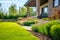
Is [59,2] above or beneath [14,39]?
above

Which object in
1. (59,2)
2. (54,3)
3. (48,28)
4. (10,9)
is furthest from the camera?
(10,9)

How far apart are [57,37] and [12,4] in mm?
46467

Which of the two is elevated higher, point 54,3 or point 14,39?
point 54,3

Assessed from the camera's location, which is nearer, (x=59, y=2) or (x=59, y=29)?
(x=59, y=29)

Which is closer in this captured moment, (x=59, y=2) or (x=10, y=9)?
(x=59, y=2)

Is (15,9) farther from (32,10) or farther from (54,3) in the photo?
(54,3)

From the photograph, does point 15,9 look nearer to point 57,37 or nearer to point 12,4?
point 12,4

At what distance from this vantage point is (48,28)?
8070 millimetres

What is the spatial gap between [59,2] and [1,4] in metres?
33.5

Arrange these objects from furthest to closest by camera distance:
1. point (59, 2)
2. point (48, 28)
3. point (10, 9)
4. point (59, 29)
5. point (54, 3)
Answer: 1. point (10, 9)
2. point (54, 3)
3. point (59, 2)
4. point (48, 28)
5. point (59, 29)

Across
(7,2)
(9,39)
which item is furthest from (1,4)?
(9,39)

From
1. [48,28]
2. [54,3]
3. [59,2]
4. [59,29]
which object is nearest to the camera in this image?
[59,29]

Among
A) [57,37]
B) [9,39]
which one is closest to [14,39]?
[9,39]

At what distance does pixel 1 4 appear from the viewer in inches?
2052
